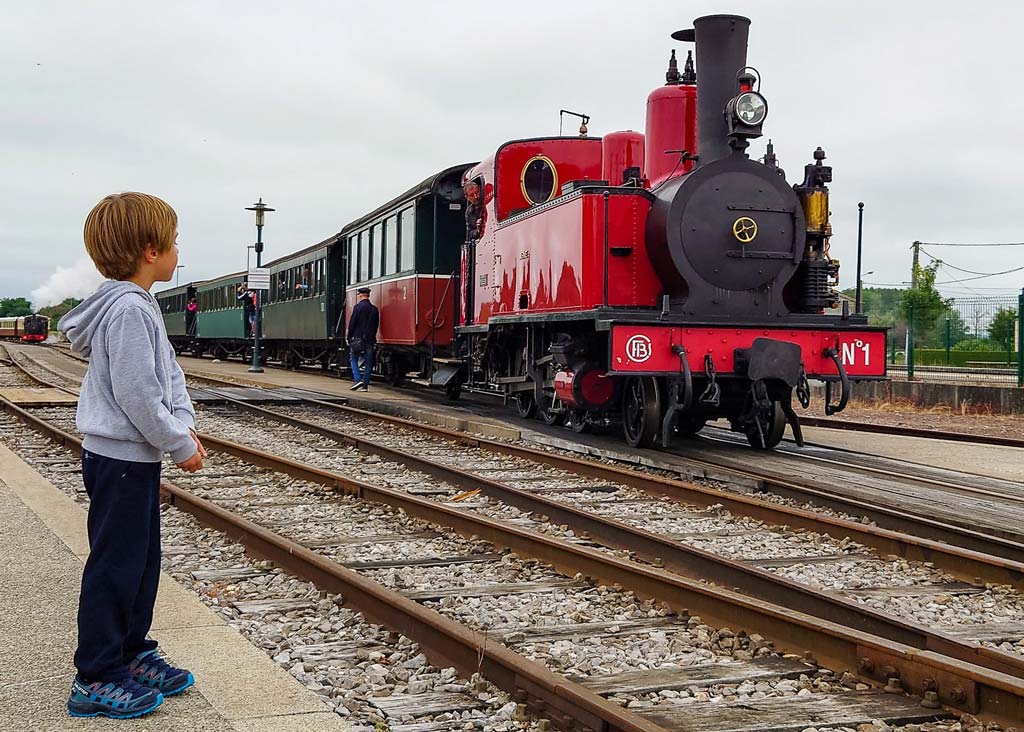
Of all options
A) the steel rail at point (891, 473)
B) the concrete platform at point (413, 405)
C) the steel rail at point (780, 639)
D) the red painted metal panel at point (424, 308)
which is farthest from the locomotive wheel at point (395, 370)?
the steel rail at point (780, 639)

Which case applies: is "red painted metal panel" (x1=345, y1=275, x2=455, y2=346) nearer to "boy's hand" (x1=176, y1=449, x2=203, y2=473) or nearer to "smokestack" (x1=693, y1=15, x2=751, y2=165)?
"smokestack" (x1=693, y1=15, x2=751, y2=165)

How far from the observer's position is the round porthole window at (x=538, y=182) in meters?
12.0

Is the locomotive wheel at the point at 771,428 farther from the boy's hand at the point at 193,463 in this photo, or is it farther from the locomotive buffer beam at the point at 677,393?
the boy's hand at the point at 193,463

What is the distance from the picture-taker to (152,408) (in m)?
2.95

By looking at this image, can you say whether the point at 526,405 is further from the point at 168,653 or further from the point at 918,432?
the point at 168,653

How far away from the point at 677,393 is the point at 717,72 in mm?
2703

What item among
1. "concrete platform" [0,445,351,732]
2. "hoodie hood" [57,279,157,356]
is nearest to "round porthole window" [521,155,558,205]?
"concrete platform" [0,445,351,732]

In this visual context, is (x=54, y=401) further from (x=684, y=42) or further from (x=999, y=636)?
(x=999, y=636)

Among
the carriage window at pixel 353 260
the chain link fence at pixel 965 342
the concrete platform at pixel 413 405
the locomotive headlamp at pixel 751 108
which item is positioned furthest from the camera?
the carriage window at pixel 353 260

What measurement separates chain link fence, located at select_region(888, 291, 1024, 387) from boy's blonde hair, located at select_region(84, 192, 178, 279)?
1721 cm

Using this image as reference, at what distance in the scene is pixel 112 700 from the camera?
116 inches

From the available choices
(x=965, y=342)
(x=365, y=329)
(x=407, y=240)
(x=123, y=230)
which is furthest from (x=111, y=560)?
(x=965, y=342)

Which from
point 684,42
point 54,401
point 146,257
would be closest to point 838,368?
point 684,42

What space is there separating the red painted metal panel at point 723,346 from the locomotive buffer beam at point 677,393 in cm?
9
